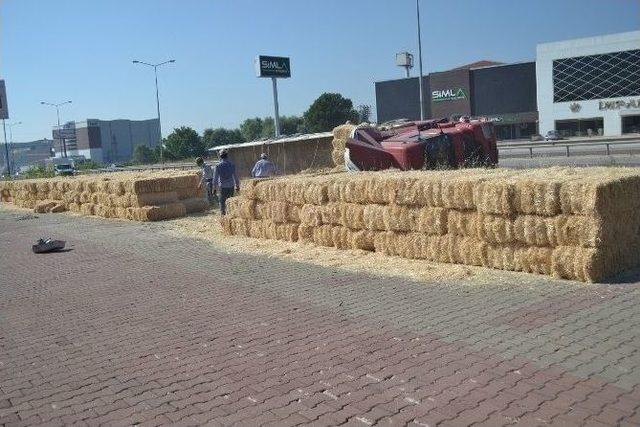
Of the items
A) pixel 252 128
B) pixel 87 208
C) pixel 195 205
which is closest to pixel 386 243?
pixel 195 205

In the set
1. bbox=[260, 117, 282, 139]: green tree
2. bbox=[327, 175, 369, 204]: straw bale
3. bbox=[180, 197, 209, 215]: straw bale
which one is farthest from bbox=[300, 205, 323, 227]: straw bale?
bbox=[260, 117, 282, 139]: green tree

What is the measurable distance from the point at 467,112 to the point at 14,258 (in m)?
68.0

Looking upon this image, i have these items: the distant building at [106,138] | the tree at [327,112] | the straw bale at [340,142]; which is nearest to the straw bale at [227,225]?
the straw bale at [340,142]

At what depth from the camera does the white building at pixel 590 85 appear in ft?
203

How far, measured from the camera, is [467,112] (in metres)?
76.4

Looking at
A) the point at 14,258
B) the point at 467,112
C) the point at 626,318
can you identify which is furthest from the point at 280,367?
the point at 467,112

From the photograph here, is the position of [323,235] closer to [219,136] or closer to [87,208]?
[87,208]

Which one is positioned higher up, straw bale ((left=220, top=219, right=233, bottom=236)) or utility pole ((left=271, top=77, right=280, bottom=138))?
utility pole ((left=271, top=77, right=280, bottom=138))

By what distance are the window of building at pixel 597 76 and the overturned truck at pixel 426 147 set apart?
50.6 meters

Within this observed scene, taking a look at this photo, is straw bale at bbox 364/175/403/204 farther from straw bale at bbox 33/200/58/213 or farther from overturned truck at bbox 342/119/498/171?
straw bale at bbox 33/200/58/213

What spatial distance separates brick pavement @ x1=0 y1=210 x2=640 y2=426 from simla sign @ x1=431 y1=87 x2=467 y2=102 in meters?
70.0

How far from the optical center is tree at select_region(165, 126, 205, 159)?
69.1 m

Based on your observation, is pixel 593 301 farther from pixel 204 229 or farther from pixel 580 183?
pixel 204 229

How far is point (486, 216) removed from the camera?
9602 mm
